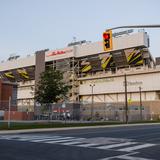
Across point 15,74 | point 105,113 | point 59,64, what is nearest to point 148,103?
point 105,113

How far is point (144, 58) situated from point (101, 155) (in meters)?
80.0

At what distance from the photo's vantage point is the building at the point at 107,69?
85500 millimetres

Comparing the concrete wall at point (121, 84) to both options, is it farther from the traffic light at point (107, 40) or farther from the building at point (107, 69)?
the traffic light at point (107, 40)

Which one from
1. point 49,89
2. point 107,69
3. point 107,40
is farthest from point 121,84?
point 107,40

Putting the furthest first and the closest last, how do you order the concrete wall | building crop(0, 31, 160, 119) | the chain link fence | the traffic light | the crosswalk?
1. building crop(0, 31, 160, 119)
2. the concrete wall
3. the chain link fence
4. the traffic light
5. the crosswalk

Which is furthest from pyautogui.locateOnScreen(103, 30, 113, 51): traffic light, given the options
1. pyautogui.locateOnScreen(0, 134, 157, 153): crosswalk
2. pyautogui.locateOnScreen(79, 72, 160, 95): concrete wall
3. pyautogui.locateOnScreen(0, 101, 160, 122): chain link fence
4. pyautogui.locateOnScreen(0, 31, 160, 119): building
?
pyautogui.locateOnScreen(79, 72, 160, 95): concrete wall

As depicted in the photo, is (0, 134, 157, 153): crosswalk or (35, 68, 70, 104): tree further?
(35, 68, 70, 104): tree

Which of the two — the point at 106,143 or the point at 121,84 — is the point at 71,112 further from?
the point at 121,84

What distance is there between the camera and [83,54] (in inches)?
3851

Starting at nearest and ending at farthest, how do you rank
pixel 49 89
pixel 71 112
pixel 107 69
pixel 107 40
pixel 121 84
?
pixel 107 40, pixel 49 89, pixel 71 112, pixel 121 84, pixel 107 69

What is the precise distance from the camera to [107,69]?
323 ft

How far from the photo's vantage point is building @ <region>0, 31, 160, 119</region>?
3366 inches

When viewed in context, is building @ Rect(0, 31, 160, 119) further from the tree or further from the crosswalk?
the crosswalk

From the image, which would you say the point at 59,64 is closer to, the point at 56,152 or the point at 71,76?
the point at 71,76
